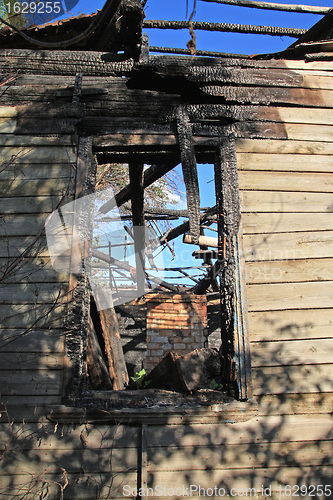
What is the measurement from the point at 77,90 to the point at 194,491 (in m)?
3.66

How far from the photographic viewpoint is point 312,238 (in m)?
3.28

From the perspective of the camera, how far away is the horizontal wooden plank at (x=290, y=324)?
2947 mm

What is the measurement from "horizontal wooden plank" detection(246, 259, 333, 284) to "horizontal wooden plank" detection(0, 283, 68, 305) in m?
1.58

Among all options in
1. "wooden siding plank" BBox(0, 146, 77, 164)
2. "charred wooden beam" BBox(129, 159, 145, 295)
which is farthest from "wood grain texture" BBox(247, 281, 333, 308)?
"wooden siding plank" BBox(0, 146, 77, 164)

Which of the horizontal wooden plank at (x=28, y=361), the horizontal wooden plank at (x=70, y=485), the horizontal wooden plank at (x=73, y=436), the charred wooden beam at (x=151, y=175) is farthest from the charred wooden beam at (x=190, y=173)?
the horizontal wooden plank at (x=70, y=485)

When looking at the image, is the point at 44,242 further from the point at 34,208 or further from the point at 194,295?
the point at 194,295

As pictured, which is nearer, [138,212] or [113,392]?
[113,392]

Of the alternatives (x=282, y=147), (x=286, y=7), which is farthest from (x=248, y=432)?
(x=286, y=7)

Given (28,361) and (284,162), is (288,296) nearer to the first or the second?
(284,162)

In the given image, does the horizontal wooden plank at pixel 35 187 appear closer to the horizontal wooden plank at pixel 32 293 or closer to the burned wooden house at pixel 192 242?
the burned wooden house at pixel 192 242

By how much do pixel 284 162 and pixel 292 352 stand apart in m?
1.77

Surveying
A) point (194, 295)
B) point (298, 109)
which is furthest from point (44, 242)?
point (194, 295)

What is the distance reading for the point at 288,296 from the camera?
306 centimetres

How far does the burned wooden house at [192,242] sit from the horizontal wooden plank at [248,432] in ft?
0.03
